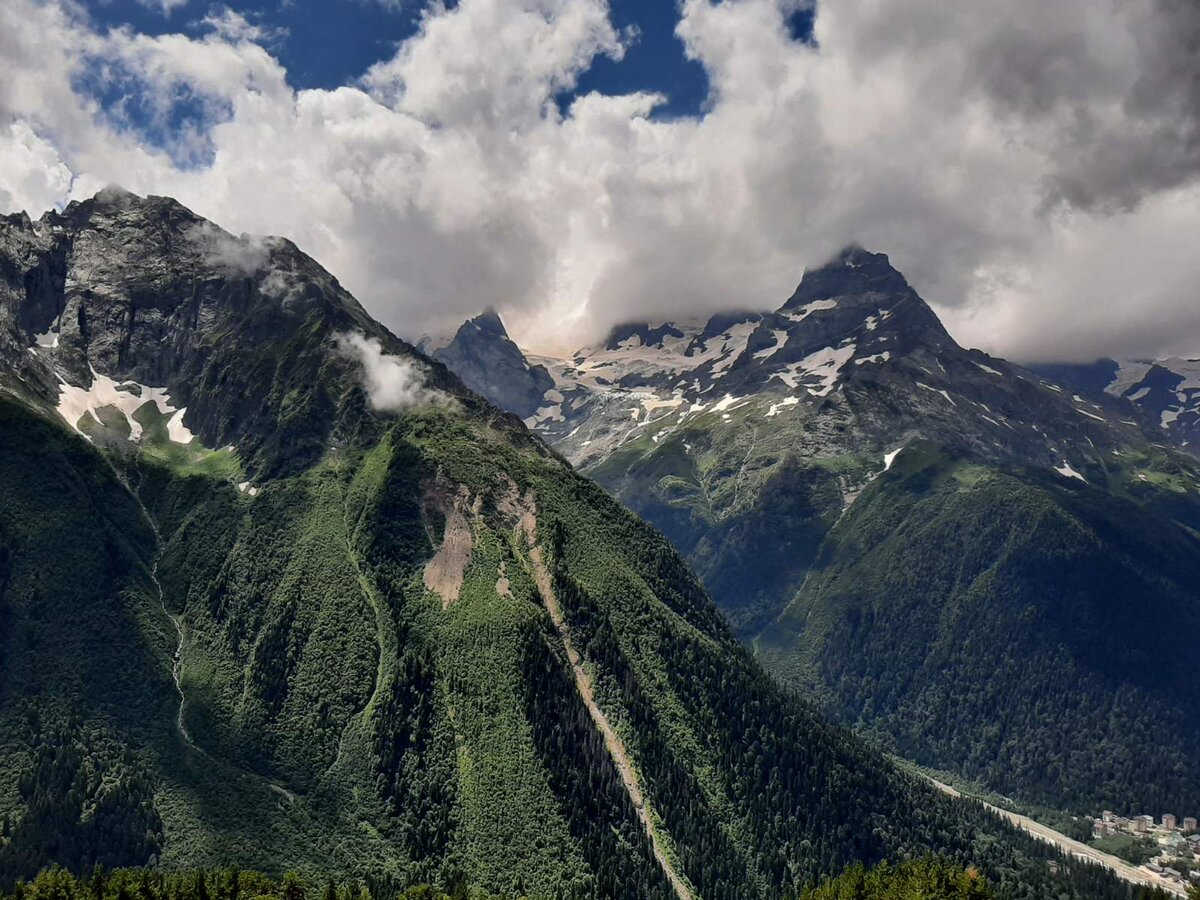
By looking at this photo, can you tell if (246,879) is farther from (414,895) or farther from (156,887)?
(414,895)

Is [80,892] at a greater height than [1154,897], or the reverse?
[80,892]

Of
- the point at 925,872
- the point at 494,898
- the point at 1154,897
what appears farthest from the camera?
the point at 494,898

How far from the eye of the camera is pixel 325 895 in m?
175

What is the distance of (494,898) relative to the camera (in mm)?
193875

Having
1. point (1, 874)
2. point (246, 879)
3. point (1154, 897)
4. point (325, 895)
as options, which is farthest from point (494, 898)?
point (1154, 897)

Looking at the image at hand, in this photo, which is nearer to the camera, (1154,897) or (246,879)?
(1154,897)

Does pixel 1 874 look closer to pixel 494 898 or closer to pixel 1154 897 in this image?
pixel 494 898

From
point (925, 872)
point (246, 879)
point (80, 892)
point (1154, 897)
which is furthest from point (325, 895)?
point (1154, 897)

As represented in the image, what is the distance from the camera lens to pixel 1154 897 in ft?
Result: 516

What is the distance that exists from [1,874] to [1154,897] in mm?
229553

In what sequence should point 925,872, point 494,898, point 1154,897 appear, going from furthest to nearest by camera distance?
point 494,898, point 925,872, point 1154,897

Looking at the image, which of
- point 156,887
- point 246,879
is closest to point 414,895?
point 246,879

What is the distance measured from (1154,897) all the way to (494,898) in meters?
125

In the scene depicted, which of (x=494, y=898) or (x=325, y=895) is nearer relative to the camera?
(x=325, y=895)
